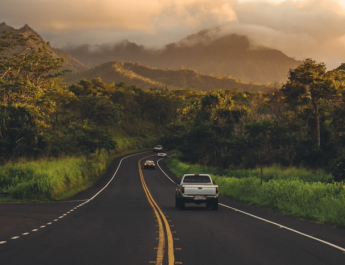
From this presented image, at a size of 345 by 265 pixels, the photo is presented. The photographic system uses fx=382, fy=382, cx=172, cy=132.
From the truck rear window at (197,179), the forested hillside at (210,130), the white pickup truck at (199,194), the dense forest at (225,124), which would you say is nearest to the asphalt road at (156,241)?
Answer: the white pickup truck at (199,194)

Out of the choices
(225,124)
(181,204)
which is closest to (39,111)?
(225,124)

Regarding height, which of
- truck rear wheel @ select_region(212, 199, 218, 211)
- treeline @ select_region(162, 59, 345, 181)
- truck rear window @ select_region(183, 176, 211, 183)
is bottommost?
truck rear wheel @ select_region(212, 199, 218, 211)

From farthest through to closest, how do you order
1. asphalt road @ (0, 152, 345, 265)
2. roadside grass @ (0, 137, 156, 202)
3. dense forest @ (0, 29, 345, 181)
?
dense forest @ (0, 29, 345, 181) → roadside grass @ (0, 137, 156, 202) → asphalt road @ (0, 152, 345, 265)

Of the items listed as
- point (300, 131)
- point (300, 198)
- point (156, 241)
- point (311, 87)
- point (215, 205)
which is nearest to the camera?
point (156, 241)

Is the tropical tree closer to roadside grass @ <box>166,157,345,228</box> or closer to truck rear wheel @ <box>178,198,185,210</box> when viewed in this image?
roadside grass @ <box>166,157,345,228</box>

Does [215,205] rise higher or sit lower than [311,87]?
lower

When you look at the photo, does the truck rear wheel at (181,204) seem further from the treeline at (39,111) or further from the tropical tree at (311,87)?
the tropical tree at (311,87)

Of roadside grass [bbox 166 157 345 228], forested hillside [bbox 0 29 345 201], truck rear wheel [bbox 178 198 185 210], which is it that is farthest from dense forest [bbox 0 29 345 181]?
truck rear wheel [bbox 178 198 185 210]

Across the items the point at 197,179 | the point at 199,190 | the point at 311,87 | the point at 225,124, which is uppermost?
the point at 311,87

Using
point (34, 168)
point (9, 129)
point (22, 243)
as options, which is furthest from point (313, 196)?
point (9, 129)

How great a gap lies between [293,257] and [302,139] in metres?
41.1

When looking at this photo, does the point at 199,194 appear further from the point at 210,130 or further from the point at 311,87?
the point at 210,130

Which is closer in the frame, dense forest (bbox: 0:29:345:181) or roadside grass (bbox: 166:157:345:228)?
roadside grass (bbox: 166:157:345:228)

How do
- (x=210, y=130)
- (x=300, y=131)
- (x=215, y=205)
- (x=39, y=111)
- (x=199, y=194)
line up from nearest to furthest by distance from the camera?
(x=199, y=194) < (x=215, y=205) < (x=300, y=131) < (x=210, y=130) < (x=39, y=111)
